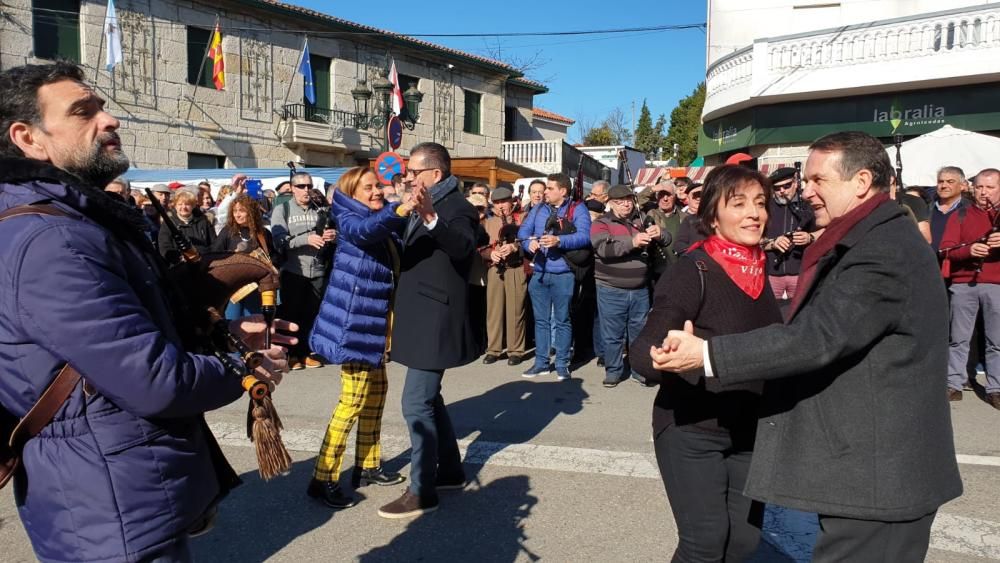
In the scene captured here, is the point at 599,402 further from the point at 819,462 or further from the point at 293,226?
the point at 819,462

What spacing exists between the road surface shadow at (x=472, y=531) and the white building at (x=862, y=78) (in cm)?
1761

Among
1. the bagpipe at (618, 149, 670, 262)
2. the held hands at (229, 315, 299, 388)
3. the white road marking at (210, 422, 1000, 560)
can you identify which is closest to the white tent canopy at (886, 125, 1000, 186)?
the bagpipe at (618, 149, 670, 262)

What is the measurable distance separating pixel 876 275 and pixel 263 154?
22.4 m

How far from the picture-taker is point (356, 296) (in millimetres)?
4312

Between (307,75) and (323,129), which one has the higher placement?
(307,75)

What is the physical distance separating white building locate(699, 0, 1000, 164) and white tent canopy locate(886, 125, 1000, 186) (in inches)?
293

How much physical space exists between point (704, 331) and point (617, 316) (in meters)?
4.79

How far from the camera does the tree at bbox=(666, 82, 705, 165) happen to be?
149ft

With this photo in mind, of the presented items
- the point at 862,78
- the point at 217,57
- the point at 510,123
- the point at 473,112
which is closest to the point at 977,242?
the point at 862,78

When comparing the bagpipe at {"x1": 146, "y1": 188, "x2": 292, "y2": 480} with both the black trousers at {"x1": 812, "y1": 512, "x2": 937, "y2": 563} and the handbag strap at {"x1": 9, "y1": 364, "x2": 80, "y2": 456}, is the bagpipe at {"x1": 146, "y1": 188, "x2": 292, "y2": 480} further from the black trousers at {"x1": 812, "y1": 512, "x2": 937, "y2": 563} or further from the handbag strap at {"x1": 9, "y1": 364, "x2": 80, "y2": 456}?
the black trousers at {"x1": 812, "y1": 512, "x2": 937, "y2": 563}

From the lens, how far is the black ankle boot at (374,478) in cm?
462

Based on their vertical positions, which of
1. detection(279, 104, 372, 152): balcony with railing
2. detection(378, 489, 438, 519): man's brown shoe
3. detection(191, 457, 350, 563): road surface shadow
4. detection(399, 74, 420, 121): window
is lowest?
detection(191, 457, 350, 563): road surface shadow

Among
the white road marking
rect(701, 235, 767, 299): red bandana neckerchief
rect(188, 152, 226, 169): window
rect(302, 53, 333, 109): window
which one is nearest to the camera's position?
rect(701, 235, 767, 299): red bandana neckerchief

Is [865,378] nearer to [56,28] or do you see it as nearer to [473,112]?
[56,28]
